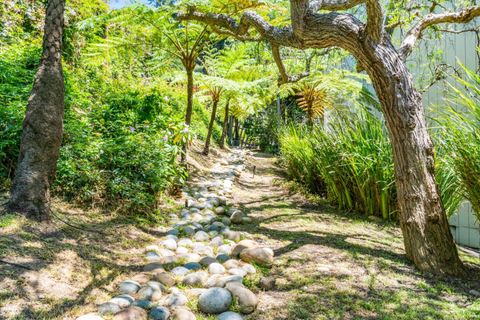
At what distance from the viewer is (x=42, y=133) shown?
7.72 ft

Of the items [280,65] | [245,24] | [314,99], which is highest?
[245,24]

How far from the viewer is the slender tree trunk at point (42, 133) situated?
91.2 inches

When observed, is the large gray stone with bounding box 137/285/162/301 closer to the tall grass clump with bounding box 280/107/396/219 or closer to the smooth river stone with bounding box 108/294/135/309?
the smooth river stone with bounding box 108/294/135/309

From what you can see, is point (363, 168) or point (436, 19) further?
point (363, 168)

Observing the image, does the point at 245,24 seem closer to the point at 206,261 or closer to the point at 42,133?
the point at 42,133

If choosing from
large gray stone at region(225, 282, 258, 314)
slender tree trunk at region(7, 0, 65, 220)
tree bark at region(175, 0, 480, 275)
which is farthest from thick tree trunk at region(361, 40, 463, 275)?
slender tree trunk at region(7, 0, 65, 220)

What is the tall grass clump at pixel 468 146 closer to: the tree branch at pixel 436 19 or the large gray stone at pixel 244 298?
the tree branch at pixel 436 19

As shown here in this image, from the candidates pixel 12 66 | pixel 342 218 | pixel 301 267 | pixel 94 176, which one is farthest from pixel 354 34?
pixel 12 66

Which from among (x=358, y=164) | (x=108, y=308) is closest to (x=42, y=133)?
(x=108, y=308)

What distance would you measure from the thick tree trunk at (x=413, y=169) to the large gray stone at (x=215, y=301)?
146cm

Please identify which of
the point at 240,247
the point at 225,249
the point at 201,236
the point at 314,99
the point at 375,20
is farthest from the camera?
the point at 314,99

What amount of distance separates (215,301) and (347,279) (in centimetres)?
91

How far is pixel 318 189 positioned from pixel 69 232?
3738mm

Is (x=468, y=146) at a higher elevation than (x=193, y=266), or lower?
higher
